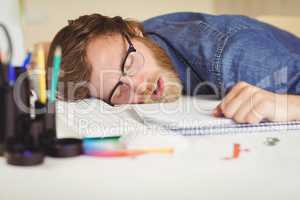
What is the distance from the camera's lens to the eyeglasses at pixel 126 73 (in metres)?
0.94

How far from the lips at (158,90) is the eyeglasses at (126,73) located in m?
0.06

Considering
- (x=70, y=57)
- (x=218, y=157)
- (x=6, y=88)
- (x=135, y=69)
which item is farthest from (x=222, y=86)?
(x=6, y=88)

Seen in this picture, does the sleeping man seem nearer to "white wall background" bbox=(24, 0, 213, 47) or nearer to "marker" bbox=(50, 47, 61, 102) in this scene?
"marker" bbox=(50, 47, 61, 102)

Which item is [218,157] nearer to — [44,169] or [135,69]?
[44,169]

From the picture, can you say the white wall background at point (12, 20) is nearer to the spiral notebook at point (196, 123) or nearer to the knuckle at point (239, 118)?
the spiral notebook at point (196, 123)

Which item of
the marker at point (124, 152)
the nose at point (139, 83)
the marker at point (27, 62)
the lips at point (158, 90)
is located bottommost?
the lips at point (158, 90)

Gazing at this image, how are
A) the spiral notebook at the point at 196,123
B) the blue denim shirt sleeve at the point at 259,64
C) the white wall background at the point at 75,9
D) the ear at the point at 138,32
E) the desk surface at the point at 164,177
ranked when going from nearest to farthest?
the desk surface at the point at 164,177 < the spiral notebook at the point at 196,123 < the blue denim shirt sleeve at the point at 259,64 < the ear at the point at 138,32 < the white wall background at the point at 75,9

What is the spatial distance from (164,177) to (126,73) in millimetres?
509

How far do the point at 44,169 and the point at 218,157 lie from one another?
21cm

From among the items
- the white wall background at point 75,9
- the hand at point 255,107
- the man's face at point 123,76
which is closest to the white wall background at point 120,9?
the white wall background at point 75,9

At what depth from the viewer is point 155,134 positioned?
1.77 ft

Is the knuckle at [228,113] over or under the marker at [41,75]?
under

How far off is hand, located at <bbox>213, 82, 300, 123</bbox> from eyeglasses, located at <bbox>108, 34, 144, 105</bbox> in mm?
281

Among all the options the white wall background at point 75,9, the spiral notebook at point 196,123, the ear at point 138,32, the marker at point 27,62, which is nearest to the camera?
the marker at point 27,62
